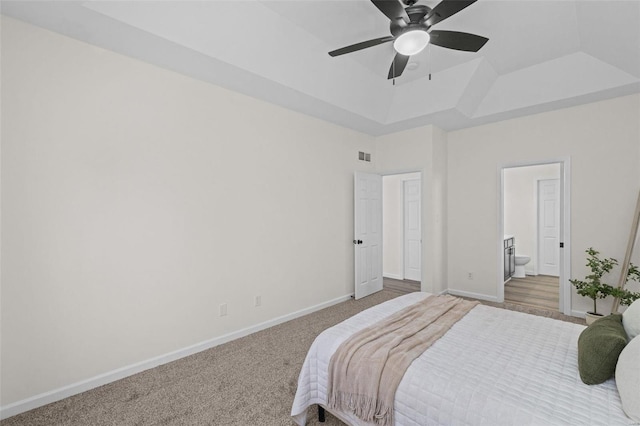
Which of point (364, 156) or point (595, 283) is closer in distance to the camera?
point (595, 283)

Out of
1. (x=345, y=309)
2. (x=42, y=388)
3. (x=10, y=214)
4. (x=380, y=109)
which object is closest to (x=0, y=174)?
(x=10, y=214)

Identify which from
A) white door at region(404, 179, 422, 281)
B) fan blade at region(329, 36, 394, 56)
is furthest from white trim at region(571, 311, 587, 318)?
fan blade at region(329, 36, 394, 56)

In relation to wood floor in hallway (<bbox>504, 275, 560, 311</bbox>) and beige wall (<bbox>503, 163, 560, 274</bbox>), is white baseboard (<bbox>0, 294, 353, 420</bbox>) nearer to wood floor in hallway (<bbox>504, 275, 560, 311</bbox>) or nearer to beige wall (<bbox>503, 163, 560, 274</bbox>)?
wood floor in hallway (<bbox>504, 275, 560, 311</bbox>)

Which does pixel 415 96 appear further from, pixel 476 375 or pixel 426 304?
pixel 476 375

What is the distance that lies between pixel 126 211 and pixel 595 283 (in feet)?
16.2

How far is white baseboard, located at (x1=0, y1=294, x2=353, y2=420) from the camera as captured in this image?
207cm

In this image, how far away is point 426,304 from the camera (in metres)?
2.54

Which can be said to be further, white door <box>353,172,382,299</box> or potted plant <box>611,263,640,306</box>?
white door <box>353,172,382,299</box>

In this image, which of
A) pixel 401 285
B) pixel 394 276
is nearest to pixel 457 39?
pixel 401 285

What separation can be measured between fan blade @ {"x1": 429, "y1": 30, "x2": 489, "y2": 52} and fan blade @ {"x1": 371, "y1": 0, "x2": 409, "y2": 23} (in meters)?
0.32

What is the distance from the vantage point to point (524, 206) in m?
6.33

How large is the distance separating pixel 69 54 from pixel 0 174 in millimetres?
1025

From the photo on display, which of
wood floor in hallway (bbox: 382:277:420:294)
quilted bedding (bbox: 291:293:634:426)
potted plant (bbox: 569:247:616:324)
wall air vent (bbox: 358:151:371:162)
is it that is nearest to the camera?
quilted bedding (bbox: 291:293:634:426)

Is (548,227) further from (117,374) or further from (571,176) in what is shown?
(117,374)
